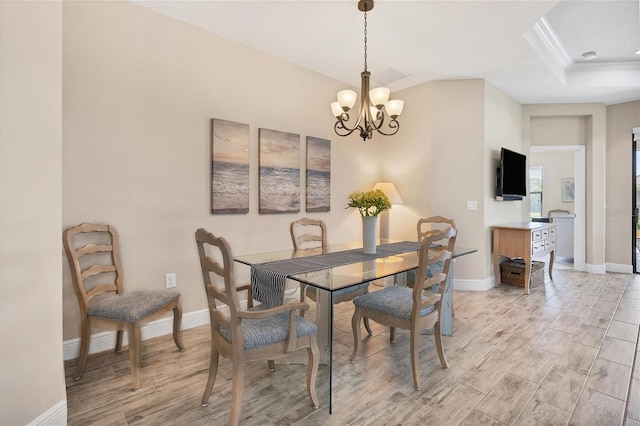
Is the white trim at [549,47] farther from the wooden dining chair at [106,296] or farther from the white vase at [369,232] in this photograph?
the wooden dining chair at [106,296]

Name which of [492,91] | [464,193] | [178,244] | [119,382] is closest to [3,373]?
[119,382]

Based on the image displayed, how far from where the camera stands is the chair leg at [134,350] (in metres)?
1.95

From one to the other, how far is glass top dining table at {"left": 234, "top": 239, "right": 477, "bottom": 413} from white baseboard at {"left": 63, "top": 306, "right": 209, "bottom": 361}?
0.99 metres

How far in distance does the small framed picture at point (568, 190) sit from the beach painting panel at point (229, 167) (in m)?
8.18

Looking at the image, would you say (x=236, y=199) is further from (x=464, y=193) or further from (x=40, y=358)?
(x=464, y=193)

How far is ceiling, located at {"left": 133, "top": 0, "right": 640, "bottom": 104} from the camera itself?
Answer: 2617mm

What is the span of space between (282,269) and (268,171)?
5.16 feet

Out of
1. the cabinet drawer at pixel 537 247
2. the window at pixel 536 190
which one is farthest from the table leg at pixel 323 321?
the window at pixel 536 190

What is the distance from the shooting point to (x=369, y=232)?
2531 millimetres

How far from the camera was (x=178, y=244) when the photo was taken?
277 cm

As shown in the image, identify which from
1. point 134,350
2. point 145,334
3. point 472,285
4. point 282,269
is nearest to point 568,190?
point 472,285

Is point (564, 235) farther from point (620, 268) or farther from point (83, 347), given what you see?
point (83, 347)

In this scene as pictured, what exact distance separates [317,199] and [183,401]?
2.50 meters

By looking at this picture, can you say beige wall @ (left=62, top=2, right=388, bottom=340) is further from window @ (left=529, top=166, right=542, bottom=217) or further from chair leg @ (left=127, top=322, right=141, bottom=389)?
window @ (left=529, top=166, right=542, bottom=217)
